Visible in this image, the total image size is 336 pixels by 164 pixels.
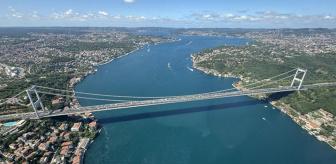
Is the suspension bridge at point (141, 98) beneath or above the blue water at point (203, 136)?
above

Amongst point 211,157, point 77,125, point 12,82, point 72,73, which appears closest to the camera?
point 211,157

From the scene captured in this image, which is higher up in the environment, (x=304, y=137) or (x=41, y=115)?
(x=41, y=115)

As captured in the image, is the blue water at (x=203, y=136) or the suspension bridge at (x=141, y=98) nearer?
the blue water at (x=203, y=136)

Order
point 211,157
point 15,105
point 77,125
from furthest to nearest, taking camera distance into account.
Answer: point 15,105 < point 77,125 < point 211,157

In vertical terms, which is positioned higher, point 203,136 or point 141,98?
point 141,98

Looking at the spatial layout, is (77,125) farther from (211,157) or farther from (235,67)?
(235,67)

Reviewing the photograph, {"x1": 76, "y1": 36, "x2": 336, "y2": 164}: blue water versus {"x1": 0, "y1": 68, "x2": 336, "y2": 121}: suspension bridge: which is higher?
{"x1": 0, "y1": 68, "x2": 336, "y2": 121}: suspension bridge

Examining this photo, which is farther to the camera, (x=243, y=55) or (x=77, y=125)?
(x=243, y=55)

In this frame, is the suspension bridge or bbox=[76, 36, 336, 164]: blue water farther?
the suspension bridge

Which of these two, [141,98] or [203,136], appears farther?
[141,98]

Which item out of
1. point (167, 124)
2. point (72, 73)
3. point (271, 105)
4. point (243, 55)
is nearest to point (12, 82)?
point (72, 73)
